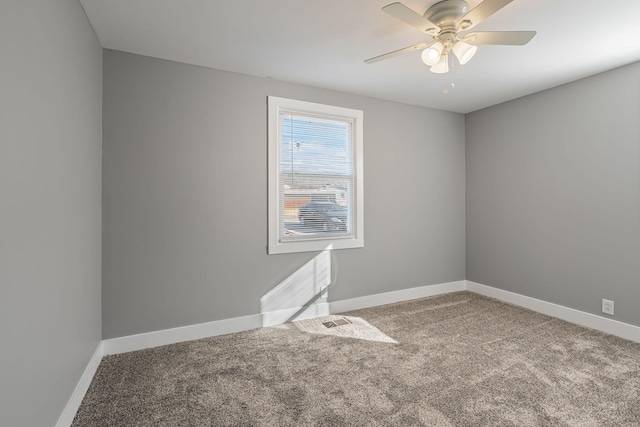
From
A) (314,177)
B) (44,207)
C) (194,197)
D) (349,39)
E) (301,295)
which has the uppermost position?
(349,39)

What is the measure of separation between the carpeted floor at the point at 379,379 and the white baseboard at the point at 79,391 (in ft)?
0.14

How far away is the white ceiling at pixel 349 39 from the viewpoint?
2041 mm

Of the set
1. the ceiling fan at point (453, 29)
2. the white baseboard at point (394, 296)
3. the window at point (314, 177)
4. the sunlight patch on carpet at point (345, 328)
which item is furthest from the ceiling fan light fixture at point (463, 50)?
the white baseboard at point (394, 296)

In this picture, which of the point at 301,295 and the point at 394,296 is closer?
the point at 301,295

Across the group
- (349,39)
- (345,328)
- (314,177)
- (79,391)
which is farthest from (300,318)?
(349,39)

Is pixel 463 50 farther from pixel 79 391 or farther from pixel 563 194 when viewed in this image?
pixel 79 391

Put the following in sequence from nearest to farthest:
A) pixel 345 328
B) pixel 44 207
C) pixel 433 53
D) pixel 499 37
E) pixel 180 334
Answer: pixel 44 207 → pixel 499 37 → pixel 433 53 → pixel 180 334 → pixel 345 328

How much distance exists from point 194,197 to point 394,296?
103 inches

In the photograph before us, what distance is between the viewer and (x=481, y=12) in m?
1.76

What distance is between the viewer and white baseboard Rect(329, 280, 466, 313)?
3611mm

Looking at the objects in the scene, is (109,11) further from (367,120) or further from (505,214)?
(505,214)

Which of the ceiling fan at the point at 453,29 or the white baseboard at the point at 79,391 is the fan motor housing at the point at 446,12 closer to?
the ceiling fan at the point at 453,29

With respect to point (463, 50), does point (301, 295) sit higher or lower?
lower

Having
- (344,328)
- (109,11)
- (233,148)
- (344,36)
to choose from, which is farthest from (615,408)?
(109,11)
